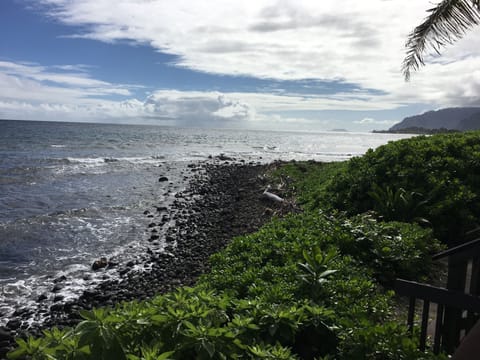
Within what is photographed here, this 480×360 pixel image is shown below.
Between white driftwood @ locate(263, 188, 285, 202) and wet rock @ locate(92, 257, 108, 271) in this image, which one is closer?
wet rock @ locate(92, 257, 108, 271)

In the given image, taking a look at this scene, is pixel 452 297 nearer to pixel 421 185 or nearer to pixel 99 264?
pixel 421 185

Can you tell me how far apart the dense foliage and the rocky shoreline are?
3.72m

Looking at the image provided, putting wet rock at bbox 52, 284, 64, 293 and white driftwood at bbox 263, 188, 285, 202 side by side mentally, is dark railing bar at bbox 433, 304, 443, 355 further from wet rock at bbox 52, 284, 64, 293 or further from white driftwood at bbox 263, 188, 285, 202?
white driftwood at bbox 263, 188, 285, 202

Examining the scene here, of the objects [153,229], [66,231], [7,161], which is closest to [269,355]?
[153,229]

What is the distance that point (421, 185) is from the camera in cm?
1114

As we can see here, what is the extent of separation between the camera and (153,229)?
1502cm

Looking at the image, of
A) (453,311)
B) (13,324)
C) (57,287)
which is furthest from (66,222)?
(453,311)

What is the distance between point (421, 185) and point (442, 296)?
850cm

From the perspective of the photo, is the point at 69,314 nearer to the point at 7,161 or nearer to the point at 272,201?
the point at 272,201

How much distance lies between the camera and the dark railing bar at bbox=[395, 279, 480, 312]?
11.1 ft

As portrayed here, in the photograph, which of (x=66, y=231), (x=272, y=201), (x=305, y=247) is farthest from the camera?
(x=272, y=201)

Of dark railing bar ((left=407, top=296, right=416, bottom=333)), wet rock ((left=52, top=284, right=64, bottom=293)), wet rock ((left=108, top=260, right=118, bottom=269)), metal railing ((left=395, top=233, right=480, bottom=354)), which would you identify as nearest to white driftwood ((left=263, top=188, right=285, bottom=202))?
wet rock ((left=108, top=260, right=118, bottom=269))

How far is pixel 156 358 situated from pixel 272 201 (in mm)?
15420

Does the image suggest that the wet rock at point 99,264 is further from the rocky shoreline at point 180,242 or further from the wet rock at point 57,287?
the wet rock at point 57,287
